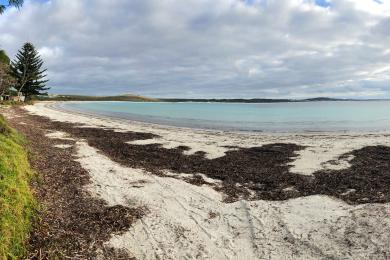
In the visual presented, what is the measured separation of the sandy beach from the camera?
700 centimetres

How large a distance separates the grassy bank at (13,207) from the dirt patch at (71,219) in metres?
0.23

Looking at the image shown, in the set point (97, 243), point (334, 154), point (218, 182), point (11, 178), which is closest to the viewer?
point (97, 243)

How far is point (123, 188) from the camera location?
34.5 feet

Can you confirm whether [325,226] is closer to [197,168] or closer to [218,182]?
[218,182]

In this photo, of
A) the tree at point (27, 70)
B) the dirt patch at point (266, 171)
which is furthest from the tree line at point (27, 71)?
the dirt patch at point (266, 171)

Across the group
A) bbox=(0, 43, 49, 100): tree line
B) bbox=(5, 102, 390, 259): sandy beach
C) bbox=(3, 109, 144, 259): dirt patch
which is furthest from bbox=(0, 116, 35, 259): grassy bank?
bbox=(0, 43, 49, 100): tree line

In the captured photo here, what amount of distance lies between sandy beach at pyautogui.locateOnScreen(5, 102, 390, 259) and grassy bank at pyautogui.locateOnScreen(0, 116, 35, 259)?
1.28 metres

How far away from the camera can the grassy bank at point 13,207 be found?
585 centimetres

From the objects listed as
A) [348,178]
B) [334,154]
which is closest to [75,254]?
[348,178]

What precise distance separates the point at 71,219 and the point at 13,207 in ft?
4.53

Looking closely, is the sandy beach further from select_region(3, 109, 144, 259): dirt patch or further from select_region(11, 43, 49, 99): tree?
select_region(11, 43, 49, 99): tree

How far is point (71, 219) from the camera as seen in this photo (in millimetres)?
7805

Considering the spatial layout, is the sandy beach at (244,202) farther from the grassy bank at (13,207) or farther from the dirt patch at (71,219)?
the grassy bank at (13,207)

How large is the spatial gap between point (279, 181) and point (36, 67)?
77429 millimetres
